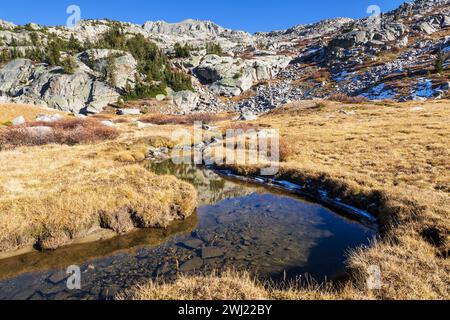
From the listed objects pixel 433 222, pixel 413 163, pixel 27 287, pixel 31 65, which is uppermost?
pixel 31 65

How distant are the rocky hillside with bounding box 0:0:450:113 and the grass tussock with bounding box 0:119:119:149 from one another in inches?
1615

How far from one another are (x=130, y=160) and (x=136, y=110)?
164 feet

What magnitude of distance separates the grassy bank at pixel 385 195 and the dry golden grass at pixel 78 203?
5.35 metres

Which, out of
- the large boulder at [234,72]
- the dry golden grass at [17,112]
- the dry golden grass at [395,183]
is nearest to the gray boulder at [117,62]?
the large boulder at [234,72]

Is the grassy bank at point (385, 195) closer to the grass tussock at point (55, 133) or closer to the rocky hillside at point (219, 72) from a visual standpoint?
the grass tussock at point (55, 133)

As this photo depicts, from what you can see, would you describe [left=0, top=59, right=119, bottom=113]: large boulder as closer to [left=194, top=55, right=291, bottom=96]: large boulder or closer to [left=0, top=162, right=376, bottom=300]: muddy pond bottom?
[left=194, top=55, right=291, bottom=96]: large boulder

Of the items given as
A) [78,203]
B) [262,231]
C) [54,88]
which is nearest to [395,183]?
[262,231]

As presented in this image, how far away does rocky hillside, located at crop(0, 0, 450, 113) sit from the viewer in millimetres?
77062

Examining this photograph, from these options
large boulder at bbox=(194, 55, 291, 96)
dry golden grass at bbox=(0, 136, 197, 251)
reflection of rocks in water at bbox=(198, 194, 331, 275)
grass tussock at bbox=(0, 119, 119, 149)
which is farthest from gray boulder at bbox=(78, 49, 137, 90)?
reflection of rocks in water at bbox=(198, 194, 331, 275)

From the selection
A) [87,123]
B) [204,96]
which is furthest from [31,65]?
[87,123]

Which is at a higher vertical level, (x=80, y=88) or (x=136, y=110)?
(x=80, y=88)

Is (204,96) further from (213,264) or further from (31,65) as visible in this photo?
(213,264)
